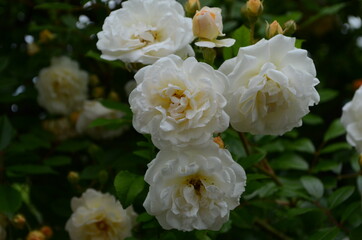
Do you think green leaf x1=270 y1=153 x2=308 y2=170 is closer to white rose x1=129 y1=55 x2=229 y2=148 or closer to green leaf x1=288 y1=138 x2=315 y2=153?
green leaf x1=288 y1=138 x2=315 y2=153

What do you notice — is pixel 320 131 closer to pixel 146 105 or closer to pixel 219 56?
pixel 219 56

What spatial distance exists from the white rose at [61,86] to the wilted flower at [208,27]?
826 mm

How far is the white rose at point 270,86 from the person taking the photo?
93 centimetres

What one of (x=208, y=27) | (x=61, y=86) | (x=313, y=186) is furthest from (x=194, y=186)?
(x=61, y=86)

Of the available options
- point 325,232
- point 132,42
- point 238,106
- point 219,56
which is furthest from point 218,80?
point 219,56

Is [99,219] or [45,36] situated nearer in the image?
[99,219]

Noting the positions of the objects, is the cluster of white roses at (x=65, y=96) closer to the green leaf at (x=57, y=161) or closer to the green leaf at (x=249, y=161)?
the green leaf at (x=57, y=161)

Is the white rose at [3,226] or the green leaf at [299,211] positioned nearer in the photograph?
the green leaf at [299,211]

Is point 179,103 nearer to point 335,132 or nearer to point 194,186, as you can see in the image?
point 194,186

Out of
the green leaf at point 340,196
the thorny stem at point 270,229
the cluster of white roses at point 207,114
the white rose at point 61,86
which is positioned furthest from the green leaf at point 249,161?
the white rose at point 61,86

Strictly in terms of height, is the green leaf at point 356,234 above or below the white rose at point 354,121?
below

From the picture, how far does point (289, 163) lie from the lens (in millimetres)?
1495

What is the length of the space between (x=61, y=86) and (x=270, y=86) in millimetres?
976

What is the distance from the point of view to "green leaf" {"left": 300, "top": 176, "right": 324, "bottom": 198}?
1335 mm
